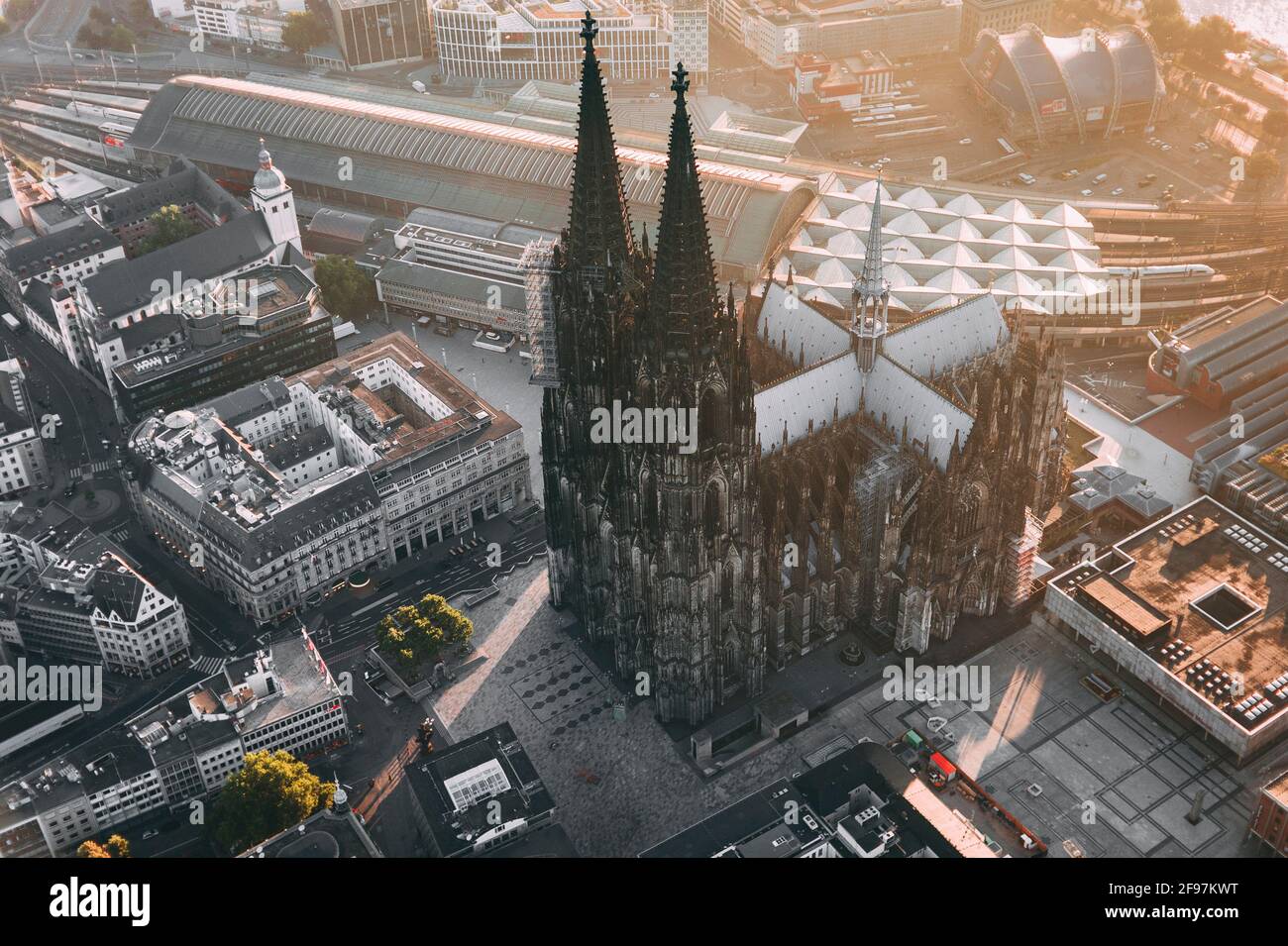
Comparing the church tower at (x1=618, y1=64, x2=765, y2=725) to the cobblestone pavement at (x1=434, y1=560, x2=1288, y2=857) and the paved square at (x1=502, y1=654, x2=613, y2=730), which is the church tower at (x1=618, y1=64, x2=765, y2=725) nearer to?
the paved square at (x1=502, y1=654, x2=613, y2=730)

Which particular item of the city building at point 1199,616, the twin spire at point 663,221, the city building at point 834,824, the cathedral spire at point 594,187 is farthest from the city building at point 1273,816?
the cathedral spire at point 594,187

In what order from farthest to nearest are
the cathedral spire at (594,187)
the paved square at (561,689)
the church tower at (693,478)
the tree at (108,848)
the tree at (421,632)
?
the tree at (421,632), the paved square at (561,689), the tree at (108,848), the cathedral spire at (594,187), the church tower at (693,478)

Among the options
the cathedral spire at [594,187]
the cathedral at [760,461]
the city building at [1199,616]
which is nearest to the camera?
the cathedral spire at [594,187]

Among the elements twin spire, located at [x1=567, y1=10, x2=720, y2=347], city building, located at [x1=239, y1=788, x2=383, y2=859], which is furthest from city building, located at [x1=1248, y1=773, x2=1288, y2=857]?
city building, located at [x1=239, y1=788, x2=383, y2=859]

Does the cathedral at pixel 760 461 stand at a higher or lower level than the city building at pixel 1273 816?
higher

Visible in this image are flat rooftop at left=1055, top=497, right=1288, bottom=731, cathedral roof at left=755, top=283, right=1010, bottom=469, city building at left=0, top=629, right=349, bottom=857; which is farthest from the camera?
cathedral roof at left=755, top=283, right=1010, bottom=469

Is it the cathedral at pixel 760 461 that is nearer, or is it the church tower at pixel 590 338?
the cathedral at pixel 760 461

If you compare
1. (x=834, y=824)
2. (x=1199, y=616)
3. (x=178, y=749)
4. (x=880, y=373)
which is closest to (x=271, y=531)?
(x=178, y=749)

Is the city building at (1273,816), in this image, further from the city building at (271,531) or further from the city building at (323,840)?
the city building at (271,531)
